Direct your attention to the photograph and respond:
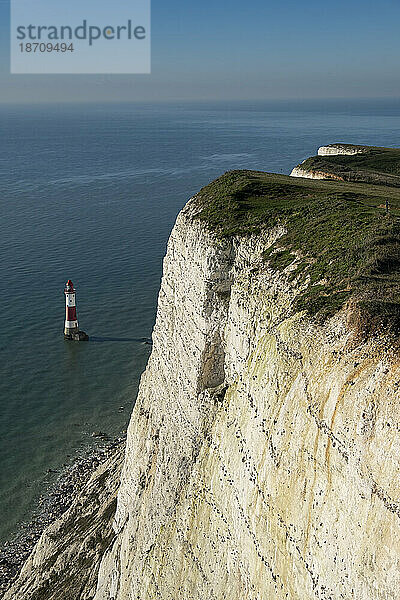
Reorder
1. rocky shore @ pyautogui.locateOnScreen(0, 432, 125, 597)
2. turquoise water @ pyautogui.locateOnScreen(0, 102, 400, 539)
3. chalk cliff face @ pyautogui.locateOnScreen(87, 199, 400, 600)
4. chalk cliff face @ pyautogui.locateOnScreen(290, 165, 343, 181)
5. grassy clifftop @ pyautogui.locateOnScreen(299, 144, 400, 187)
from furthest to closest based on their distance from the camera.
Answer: turquoise water @ pyautogui.locateOnScreen(0, 102, 400, 539) → chalk cliff face @ pyautogui.locateOnScreen(290, 165, 343, 181) → grassy clifftop @ pyautogui.locateOnScreen(299, 144, 400, 187) → rocky shore @ pyautogui.locateOnScreen(0, 432, 125, 597) → chalk cliff face @ pyautogui.locateOnScreen(87, 199, 400, 600)

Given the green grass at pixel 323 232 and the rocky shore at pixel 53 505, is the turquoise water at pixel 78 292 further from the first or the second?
the green grass at pixel 323 232

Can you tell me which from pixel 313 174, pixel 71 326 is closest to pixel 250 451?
pixel 313 174

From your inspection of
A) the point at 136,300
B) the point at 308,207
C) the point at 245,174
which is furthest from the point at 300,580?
the point at 136,300

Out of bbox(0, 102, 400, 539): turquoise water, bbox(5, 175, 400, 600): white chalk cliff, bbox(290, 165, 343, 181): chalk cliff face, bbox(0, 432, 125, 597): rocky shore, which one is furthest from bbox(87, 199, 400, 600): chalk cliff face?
bbox(290, 165, 343, 181): chalk cliff face

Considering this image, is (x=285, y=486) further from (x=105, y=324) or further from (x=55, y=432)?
(x=105, y=324)

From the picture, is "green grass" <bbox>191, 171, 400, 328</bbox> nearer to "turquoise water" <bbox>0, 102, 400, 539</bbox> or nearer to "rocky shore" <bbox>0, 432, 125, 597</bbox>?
"rocky shore" <bbox>0, 432, 125, 597</bbox>

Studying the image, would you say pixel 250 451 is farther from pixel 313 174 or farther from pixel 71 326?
pixel 71 326
